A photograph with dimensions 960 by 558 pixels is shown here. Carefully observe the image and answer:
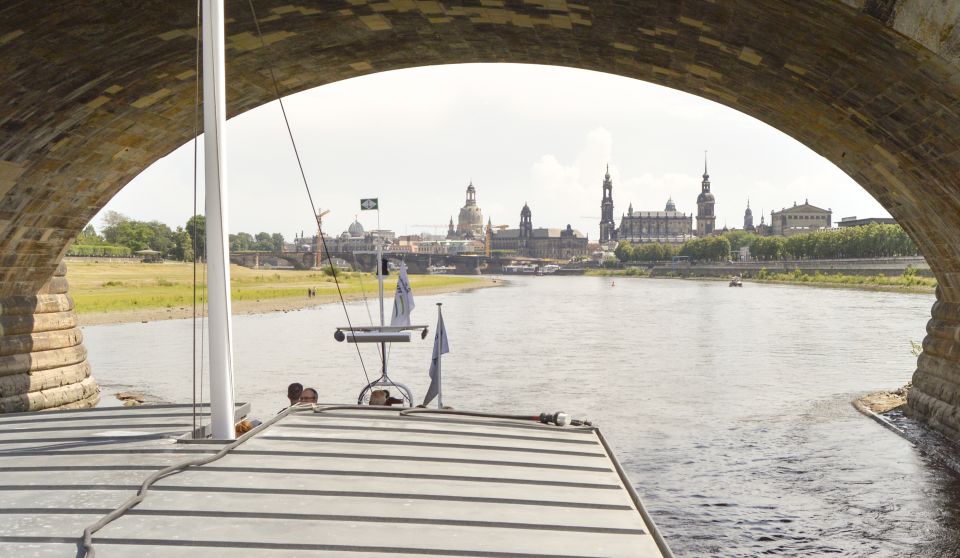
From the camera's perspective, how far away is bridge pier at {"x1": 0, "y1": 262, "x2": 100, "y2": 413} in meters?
18.4

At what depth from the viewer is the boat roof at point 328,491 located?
16.2ft

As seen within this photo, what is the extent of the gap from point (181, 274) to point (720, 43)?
97430mm

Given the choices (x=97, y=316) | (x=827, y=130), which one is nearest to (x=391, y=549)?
(x=827, y=130)

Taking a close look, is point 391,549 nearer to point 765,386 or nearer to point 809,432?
point 809,432

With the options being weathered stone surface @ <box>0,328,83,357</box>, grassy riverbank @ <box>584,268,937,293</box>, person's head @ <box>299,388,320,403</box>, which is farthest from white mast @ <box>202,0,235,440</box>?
grassy riverbank @ <box>584,268,937,293</box>

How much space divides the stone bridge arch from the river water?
9.85 feet

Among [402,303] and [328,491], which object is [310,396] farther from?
[328,491]

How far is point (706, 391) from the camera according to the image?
26.8m

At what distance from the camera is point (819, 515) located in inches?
530

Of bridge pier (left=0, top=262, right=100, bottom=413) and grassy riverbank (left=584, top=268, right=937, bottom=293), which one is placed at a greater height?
bridge pier (left=0, top=262, right=100, bottom=413)

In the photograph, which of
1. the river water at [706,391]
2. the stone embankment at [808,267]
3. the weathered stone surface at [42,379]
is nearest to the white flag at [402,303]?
the river water at [706,391]

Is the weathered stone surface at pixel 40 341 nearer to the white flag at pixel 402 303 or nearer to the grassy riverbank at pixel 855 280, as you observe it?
the white flag at pixel 402 303

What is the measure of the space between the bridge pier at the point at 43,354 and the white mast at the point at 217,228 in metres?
12.7

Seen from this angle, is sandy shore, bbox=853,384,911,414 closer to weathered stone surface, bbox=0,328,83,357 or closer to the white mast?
the white mast
